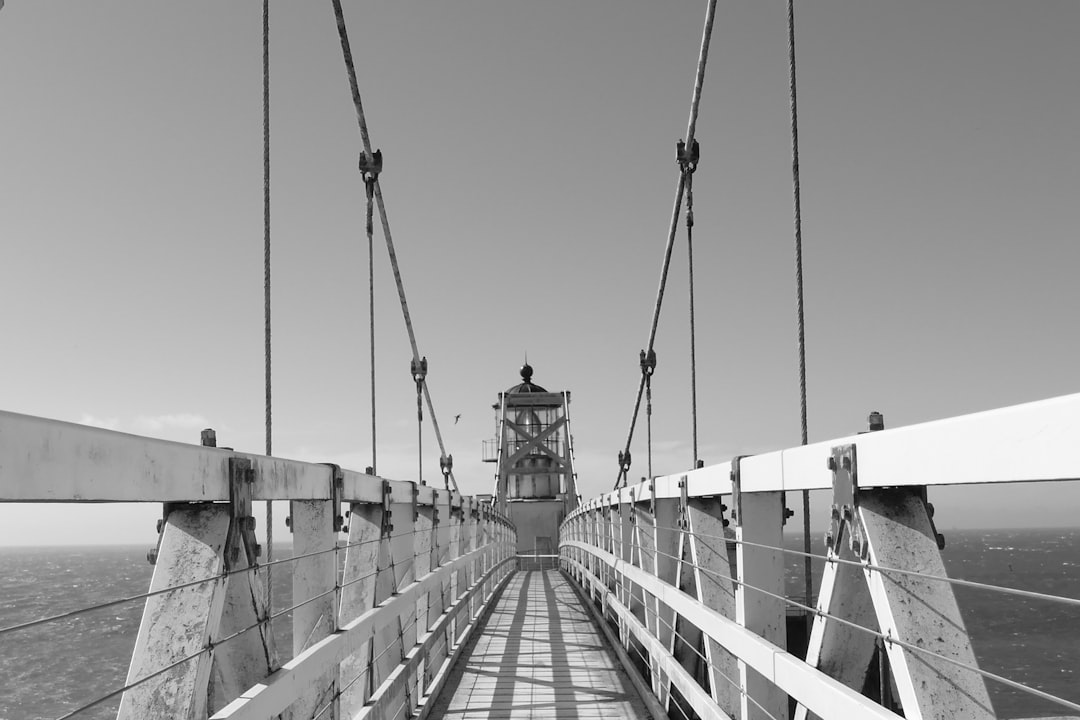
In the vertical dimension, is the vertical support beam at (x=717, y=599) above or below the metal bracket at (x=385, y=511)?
below

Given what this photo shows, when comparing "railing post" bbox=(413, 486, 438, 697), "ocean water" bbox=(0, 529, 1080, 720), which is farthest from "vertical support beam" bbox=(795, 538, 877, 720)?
"ocean water" bbox=(0, 529, 1080, 720)

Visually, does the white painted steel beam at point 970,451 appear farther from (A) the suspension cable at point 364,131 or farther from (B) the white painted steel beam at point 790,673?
(A) the suspension cable at point 364,131

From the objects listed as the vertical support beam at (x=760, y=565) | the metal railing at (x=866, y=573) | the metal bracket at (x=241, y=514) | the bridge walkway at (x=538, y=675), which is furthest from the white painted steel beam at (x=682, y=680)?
the metal bracket at (x=241, y=514)

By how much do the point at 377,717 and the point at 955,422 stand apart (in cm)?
308

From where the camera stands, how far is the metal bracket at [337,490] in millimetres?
3418

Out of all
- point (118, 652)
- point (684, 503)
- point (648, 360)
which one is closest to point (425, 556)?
point (684, 503)

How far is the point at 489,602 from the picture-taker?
40.4 ft

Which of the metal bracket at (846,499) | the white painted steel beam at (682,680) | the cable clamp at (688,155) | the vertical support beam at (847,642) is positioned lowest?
the white painted steel beam at (682,680)

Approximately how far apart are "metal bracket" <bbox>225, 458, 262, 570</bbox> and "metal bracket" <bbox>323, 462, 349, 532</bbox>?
0.88 meters

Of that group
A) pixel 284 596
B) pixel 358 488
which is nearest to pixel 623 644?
pixel 358 488

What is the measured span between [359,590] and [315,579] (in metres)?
0.81

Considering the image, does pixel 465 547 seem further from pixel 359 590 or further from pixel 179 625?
pixel 179 625

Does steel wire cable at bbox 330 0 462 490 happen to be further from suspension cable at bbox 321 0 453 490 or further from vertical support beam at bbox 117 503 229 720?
vertical support beam at bbox 117 503 229 720

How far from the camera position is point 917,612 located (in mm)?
2041
